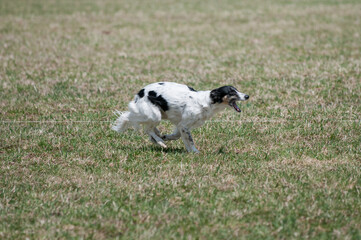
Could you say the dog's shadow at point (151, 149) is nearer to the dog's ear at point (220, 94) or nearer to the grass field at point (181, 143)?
the grass field at point (181, 143)

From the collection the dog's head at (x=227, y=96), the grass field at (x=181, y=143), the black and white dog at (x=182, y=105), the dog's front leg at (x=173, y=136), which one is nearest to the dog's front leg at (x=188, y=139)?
the black and white dog at (x=182, y=105)

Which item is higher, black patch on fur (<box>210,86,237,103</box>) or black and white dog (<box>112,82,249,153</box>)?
black patch on fur (<box>210,86,237,103</box>)

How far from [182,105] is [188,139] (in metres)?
0.47

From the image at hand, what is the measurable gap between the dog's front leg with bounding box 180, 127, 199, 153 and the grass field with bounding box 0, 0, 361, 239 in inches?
5.1

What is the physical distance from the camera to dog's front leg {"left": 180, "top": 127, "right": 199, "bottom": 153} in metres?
7.07

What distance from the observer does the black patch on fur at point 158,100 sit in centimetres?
702

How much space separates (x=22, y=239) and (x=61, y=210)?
0.62 m

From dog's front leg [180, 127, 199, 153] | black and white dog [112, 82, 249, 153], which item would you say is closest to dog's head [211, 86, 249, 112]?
black and white dog [112, 82, 249, 153]

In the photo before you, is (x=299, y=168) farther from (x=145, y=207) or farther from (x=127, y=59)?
(x=127, y=59)

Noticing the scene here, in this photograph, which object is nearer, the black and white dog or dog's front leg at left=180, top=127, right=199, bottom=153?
the black and white dog

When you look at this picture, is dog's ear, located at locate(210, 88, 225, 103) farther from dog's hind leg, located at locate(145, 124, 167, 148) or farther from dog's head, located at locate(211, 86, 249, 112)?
dog's hind leg, located at locate(145, 124, 167, 148)

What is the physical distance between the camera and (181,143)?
25.5 ft

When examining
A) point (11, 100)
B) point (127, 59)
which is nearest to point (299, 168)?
point (11, 100)

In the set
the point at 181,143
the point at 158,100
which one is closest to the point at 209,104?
the point at 158,100
